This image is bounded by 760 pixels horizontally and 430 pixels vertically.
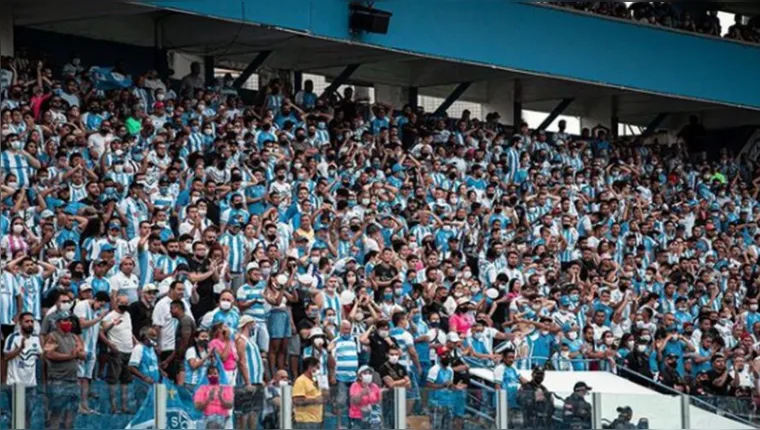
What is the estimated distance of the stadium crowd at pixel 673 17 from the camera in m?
34.0

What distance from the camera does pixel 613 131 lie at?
36562 mm

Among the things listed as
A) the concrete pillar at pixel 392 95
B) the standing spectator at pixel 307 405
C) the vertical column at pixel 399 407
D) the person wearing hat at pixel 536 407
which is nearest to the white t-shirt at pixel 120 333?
the standing spectator at pixel 307 405

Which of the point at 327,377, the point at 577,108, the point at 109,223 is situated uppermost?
the point at 577,108

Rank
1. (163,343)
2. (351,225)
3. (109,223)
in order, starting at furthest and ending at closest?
(351,225) < (109,223) < (163,343)

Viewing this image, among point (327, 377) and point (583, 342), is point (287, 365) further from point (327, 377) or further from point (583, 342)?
point (583, 342)

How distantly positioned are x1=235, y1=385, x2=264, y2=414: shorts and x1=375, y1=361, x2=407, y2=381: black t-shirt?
12.0 feet

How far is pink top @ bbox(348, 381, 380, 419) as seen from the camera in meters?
17.7

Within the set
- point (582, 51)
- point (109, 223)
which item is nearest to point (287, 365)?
point (109, 223)

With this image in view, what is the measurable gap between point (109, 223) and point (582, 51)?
1458cm

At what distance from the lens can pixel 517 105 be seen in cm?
3409

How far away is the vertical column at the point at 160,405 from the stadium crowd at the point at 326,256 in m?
0.16

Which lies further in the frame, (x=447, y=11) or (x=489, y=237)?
(x=447, y=11)

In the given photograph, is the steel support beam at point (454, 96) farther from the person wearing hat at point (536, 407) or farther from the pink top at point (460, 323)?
the person wearing hat at point (536, 407)

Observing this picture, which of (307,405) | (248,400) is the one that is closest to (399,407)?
(307,405)
